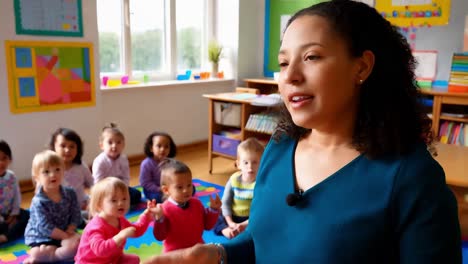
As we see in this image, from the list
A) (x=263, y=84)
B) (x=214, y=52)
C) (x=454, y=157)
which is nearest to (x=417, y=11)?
(x=263, y=84)

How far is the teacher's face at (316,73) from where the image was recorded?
755 millimetres

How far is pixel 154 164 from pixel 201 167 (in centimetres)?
110

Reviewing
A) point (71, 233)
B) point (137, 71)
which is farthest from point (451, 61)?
point (71, 233)

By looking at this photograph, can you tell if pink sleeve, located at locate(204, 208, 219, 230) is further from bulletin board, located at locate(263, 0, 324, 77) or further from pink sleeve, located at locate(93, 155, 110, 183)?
bulletin board, located at locate(263, 0, 324, 77)

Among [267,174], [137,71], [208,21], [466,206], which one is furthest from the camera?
[208,21]

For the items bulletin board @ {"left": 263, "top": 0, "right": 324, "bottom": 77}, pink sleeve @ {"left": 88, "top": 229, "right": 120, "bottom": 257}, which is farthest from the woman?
bulletin board @ {"left": 263, "top": 0, "right": 324, "bottom": 77}

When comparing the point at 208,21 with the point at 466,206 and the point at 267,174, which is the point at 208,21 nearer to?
the point at 466,206

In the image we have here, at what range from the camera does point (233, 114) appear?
4250 mm

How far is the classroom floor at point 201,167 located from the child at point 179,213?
1.66 metres

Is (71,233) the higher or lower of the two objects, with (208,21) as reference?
lower

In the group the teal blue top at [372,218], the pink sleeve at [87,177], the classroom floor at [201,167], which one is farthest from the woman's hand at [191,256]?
the classroom floor at [201,167]

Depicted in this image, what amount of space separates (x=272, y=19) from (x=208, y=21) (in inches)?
32.4

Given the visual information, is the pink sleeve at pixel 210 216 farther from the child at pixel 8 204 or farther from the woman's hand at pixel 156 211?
the child at pixel 8 204

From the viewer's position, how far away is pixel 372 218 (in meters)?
0.73
